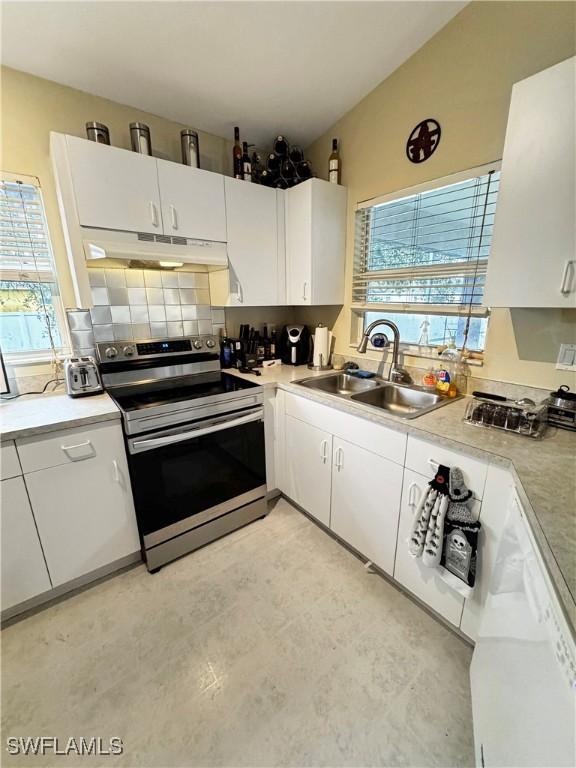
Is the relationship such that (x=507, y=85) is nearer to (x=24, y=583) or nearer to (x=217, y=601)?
(x=217, y=601)

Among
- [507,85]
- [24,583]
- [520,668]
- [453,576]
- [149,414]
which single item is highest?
[507,85]

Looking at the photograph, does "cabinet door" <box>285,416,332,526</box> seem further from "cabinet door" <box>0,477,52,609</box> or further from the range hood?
"cabinet door" <box>0,477,52,609</box>

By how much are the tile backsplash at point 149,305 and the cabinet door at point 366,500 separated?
1.33 meters

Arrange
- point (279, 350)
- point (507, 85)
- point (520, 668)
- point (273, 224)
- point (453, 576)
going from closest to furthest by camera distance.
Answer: point (520, 668) → point (453, 576) → point (507, 85) → point (273, 224) → point (279, 350)

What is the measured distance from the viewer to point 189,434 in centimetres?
165

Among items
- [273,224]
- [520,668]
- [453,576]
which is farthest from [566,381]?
[273,224]

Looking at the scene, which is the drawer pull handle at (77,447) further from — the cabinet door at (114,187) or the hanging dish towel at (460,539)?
the hanging dish towel at (460,539)

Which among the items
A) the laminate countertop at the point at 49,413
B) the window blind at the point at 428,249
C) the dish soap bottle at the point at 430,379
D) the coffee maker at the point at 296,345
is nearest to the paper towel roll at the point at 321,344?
the coffee maker at the point at 296,345

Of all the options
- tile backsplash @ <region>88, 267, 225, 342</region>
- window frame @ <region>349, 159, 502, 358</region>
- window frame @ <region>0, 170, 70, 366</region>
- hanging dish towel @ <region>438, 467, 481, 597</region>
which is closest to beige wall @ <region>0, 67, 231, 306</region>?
window frame @ <region>0, 170, 70, 366</region>

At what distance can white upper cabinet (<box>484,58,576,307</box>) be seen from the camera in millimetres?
1046

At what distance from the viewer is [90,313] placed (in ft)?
6.11

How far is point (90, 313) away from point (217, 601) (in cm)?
173

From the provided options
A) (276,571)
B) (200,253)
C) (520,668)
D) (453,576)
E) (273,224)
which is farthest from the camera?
(273,224)

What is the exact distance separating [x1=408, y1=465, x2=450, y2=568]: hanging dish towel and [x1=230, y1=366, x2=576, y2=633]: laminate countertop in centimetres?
15
